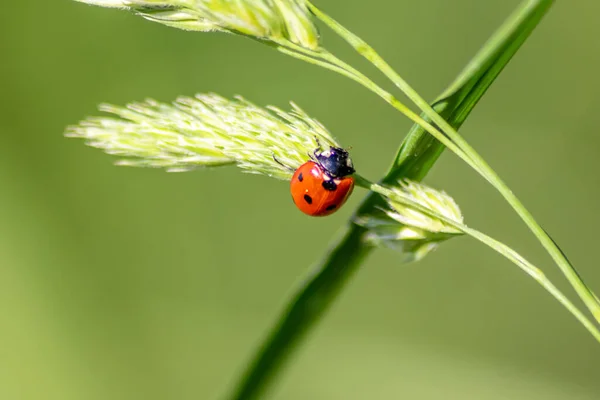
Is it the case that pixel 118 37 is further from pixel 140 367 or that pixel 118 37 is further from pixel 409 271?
pixel 409 271

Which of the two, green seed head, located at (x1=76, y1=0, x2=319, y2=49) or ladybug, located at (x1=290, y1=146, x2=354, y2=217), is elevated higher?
green seed head, located at (x1=76, y1=0, x2=319, y2=49)

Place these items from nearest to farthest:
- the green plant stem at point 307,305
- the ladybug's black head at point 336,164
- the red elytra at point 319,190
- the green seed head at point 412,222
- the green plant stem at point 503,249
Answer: the green plant stem at point 503,249, the green seed head at point 412,222, the green plant stem at point 307,305, the ladybug's black head at point 336,164, the red elytra at point 319,190

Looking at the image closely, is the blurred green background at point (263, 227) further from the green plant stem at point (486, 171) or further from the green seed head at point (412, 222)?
the green plant stem at point (486, 171)

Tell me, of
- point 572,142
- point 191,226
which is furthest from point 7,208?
point 572,142

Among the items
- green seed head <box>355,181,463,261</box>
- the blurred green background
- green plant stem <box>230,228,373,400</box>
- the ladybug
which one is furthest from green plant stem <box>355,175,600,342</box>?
the blurred green background

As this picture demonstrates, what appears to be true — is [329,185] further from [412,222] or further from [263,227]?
[263,227]

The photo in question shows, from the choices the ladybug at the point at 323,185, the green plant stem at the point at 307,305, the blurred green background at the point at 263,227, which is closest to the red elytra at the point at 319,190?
the ladybug at the point at 323,185

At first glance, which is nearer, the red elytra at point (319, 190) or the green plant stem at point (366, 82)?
the green plant stem at point (366, 82)

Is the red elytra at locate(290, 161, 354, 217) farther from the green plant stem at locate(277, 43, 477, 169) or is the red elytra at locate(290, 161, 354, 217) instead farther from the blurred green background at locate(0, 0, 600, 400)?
the blurred green background at locate(0, 0, 600, 400)
